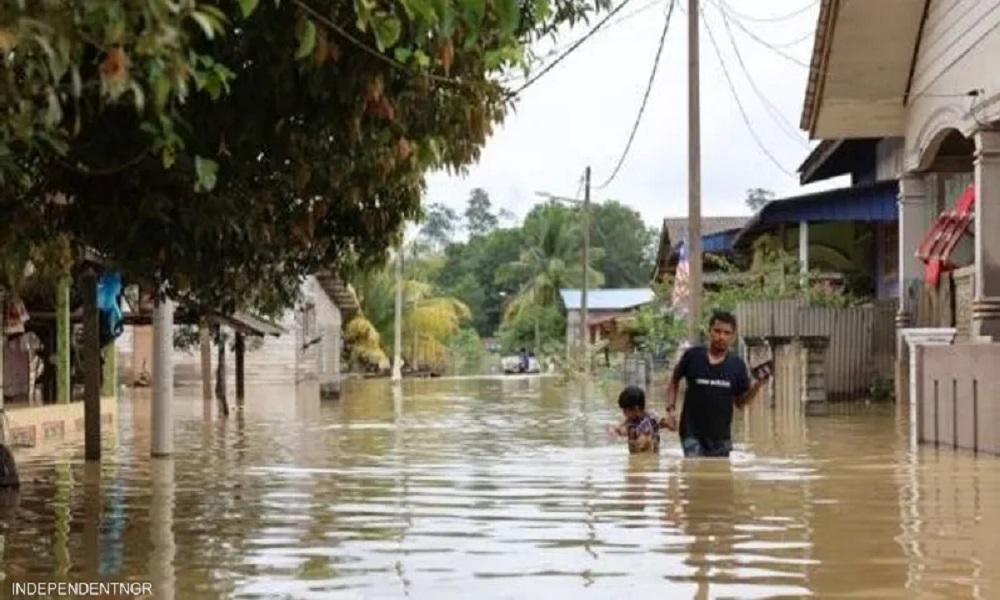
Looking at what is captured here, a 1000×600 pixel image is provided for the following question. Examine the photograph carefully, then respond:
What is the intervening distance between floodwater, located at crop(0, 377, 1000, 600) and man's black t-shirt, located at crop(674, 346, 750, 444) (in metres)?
0.38

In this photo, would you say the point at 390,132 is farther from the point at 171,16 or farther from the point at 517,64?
the point at 171,16

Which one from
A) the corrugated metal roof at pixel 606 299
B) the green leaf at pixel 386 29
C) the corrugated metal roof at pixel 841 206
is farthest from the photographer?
the corrugated metal roof at pixel 606 299

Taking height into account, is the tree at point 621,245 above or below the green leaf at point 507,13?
above

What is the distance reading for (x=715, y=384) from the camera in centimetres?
1167

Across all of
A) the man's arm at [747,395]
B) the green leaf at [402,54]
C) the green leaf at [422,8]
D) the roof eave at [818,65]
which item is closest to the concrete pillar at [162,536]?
the green leaf at [402,54]

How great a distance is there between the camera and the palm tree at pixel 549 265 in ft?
248

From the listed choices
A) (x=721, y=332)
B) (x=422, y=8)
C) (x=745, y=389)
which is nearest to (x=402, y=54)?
(x=422, y=8)

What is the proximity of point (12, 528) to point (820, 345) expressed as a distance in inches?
722

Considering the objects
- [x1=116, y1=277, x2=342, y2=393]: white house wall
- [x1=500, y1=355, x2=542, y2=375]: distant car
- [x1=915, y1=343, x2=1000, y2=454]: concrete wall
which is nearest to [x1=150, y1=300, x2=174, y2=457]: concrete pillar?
[x1=915, y1=343, x2=1000, y2=454]: concrete wall

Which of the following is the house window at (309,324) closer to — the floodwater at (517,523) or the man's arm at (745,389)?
the floodwater at (517,523)

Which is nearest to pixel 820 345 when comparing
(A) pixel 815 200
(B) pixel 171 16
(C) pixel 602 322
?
(A) pixel 815 200

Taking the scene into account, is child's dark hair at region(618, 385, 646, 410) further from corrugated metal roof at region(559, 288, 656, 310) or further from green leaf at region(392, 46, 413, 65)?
corrugated metal roof at region(559, 288, 656, 310)

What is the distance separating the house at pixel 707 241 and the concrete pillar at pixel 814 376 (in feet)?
41.6

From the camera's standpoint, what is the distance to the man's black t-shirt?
1165 cm
